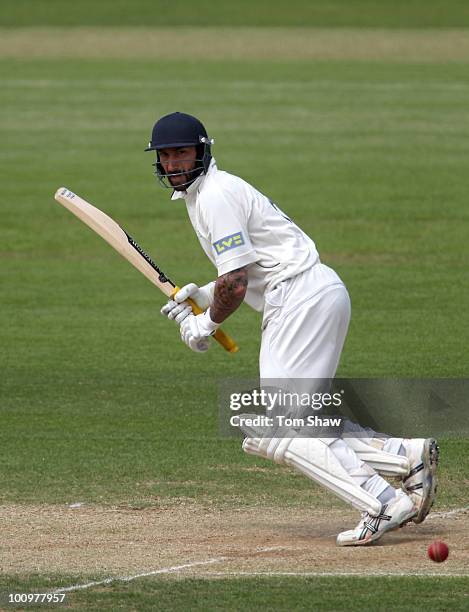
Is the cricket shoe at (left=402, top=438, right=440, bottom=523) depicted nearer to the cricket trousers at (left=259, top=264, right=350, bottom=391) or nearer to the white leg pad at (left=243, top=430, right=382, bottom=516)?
the white leg pad at (left=243, top=430, right=382, bottom=516)

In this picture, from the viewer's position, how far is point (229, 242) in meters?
7.42

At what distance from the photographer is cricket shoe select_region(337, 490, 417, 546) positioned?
24.3 ft

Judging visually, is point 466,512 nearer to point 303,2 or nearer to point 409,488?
point 409,488

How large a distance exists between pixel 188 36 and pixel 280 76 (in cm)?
958

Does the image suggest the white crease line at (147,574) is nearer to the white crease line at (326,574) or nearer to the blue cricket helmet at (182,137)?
the white crease line at (326,574)

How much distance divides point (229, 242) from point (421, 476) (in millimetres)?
1626

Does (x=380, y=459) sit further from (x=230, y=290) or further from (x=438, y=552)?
(x=230, y=290)

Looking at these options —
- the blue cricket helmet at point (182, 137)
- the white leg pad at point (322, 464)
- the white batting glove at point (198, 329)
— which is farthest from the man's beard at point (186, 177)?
the white leg pad at point (322, 464)

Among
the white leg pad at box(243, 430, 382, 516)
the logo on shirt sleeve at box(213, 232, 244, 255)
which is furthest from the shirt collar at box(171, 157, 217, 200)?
the white leg pad at box(243, 430, 382, 516)

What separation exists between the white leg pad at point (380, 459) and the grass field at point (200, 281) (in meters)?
0.39

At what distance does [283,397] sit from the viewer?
753cm

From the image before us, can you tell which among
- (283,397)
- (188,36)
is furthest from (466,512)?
(188,36)

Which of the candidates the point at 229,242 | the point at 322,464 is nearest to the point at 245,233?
the point at 229,242
